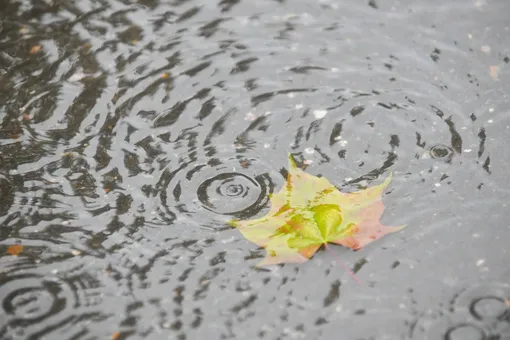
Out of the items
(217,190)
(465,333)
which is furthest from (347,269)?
(217,190)

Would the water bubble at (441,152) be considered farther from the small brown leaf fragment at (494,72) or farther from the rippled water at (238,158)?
the small brown leaf fragment at (494,72)

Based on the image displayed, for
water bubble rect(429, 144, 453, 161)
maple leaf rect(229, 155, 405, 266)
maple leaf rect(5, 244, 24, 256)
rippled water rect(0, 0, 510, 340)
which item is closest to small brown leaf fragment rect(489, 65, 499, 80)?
rippled water rect(0, 0, 510, 340)

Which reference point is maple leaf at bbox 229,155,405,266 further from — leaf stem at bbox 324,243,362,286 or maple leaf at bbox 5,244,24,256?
maple leaf at bbox 5,244,24,256

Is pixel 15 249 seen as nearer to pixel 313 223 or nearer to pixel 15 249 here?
pixel 15 249

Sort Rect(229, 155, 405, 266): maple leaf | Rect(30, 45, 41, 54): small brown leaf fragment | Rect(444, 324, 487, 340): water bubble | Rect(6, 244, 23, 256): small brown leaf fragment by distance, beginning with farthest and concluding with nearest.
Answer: Rect(30, 45, 41, 54): small brown leaf fragment → Rect(6, 244, 23, 256): small brown leaf fragment → Rect(229, 155, 405, 266): maple leaf → Rect(444, 324, 487, 340): water bubble

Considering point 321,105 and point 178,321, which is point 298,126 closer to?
point 321,105

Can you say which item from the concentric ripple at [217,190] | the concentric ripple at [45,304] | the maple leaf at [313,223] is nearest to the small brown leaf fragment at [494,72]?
the maple leaf at [313,223]

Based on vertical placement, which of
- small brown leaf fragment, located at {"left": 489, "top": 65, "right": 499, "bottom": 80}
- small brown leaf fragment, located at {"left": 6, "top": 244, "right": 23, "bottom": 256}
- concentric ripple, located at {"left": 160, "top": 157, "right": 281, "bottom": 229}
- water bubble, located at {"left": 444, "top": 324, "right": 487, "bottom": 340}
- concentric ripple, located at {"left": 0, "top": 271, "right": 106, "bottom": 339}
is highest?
small brown leaf fragment, located at {"left": 489, "top": 65, "right": 499, "bottom": 80}
